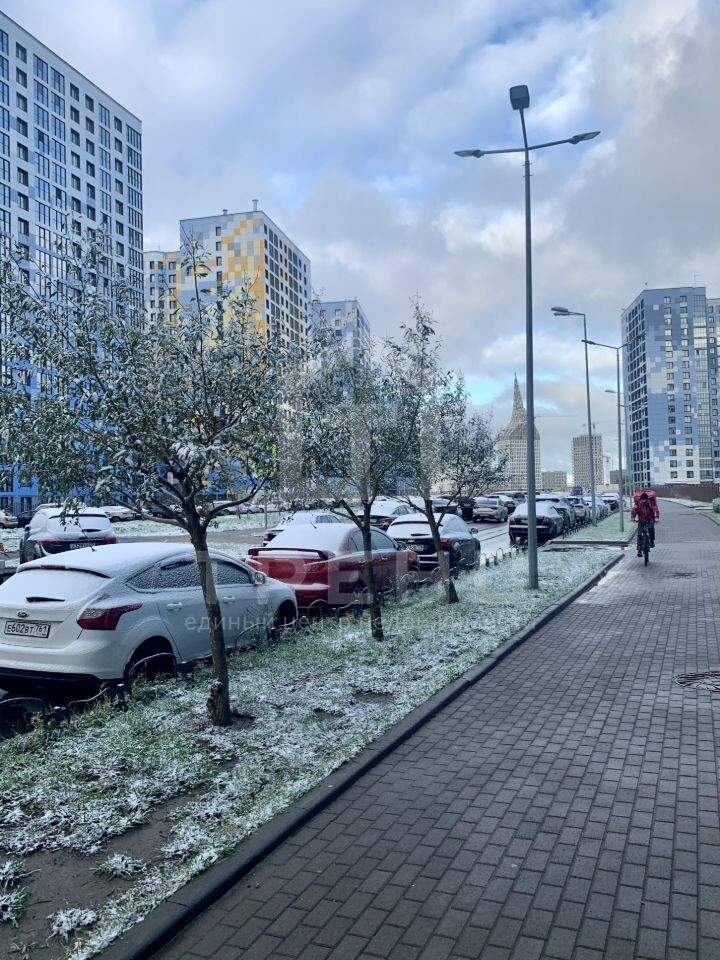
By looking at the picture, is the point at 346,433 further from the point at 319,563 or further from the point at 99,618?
the point at 99,618

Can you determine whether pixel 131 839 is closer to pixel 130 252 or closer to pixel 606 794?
pixel 606 794

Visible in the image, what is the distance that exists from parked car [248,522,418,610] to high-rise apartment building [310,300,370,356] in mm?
2843

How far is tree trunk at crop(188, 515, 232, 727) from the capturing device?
229 inches

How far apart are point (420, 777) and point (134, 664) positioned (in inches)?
114

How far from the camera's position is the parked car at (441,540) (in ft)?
49.7

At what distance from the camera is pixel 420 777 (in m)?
4.93

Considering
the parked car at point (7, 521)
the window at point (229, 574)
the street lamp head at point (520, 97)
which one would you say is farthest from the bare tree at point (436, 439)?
the parked car at point (7, 521)


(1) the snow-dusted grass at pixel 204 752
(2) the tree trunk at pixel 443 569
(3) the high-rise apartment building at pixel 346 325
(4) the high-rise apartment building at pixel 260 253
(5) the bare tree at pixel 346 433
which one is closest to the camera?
(1) the snow-dusted grass at pixel 204 752

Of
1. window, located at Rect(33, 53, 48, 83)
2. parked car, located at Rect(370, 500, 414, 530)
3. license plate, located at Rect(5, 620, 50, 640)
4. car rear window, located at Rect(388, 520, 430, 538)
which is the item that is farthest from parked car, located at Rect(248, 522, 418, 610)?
window, located at Rect(33, 53, 48, 83)

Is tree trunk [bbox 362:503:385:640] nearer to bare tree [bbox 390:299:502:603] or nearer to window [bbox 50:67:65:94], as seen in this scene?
bare tree [bbox 390:299:502:603]

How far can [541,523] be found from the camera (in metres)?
27.0

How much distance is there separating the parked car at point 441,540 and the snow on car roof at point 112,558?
754cm

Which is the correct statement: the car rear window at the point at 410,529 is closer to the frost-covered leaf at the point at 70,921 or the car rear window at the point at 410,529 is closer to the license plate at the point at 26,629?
the license plate at the point at 26,629

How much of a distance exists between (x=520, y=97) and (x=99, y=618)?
11972 millimetres
